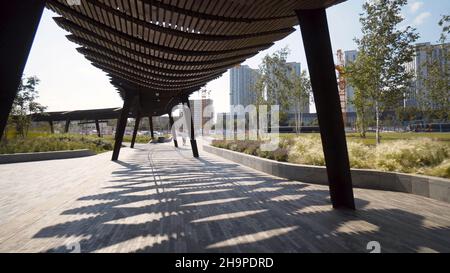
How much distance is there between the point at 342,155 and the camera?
22.7 ft

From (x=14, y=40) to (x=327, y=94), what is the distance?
598 cm

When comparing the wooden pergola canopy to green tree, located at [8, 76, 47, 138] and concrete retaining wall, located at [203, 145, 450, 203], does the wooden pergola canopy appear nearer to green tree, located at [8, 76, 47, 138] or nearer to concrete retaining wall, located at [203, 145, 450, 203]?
concrete retaining wall, located at [203, 145, 450, 203]

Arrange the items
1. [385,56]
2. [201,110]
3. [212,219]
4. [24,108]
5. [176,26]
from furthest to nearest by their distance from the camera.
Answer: [201,110], [24,108], [385,56], [176,26], [212,219]

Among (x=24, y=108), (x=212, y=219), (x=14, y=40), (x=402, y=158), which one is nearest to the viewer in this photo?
(x=14, y=40)

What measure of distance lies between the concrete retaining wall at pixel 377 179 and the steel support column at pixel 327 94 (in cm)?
254

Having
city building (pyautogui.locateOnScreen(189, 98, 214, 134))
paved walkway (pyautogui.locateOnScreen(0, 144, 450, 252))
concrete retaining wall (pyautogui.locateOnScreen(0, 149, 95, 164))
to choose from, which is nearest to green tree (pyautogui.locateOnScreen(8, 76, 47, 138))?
concrete retaining wall (pyautogui.locateOnScreen(0, 149, 95, 164))

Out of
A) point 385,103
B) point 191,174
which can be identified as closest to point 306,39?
point 191,174

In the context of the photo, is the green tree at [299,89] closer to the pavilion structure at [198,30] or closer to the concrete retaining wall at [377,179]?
the concrete retaining wall at [377,179]

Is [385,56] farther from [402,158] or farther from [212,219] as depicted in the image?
[212,219]

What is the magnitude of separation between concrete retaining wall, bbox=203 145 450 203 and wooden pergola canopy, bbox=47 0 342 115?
15.5 feet

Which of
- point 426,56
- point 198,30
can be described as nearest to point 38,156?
point 198,30

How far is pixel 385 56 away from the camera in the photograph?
19016 mm

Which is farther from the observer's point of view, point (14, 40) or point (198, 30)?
point (198, 30)
